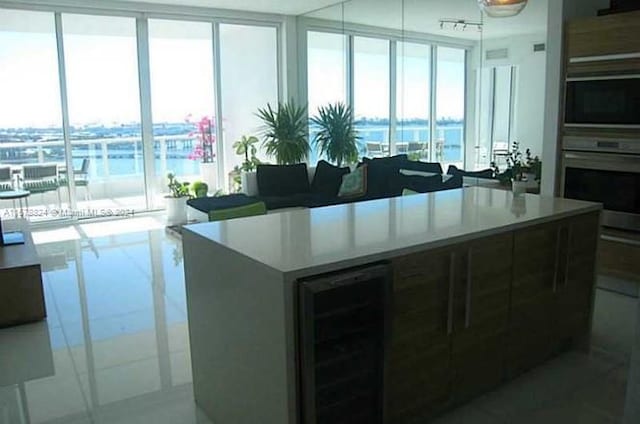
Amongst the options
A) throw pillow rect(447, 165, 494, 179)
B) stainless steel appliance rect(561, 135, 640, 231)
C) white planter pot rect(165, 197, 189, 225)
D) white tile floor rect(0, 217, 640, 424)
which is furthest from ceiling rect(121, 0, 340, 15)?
stainless steel appliance rect(561, 135, 640, 231)

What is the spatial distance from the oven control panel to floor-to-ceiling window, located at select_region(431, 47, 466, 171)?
184 centimetres

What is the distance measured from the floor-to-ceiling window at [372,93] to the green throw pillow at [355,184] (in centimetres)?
114

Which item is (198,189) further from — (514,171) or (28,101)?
(514,171)

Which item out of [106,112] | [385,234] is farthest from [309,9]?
[385,234]

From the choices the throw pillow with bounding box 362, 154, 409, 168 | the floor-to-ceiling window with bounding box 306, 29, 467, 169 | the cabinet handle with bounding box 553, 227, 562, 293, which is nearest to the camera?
the cabinet handle with bounding box 553, 227, 562, 293

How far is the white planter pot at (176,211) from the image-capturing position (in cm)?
766

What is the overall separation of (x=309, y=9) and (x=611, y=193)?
18.8 ft

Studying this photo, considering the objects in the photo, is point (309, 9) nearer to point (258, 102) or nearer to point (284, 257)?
point (258, 102)

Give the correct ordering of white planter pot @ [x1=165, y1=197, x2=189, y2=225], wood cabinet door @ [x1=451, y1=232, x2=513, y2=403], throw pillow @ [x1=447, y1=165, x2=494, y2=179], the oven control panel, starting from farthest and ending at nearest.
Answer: white planter pot @ [x1=165, y1=197, x2=189, y2=225] → throw pillow @ [x1=447, y1=165, x2=494, y2=179] → the oven control panel → wood cabinet door @ [x1=451, y1=232, x2=513, y2=403]

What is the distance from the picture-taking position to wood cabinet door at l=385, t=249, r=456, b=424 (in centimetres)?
230

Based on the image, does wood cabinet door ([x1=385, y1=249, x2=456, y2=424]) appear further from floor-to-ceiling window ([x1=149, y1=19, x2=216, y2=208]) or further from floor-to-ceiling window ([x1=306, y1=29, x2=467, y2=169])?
floor-to-ceiling window ([x1=149, y1=19, x2=216, y2=208])

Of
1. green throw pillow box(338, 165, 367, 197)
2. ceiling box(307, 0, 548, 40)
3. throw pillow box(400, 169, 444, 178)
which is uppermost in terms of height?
ceiling box(307, 0, 548, 40)

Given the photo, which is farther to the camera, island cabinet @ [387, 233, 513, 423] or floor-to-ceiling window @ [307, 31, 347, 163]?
floor-to-ceiling window @ [307, 31, 347, 163]

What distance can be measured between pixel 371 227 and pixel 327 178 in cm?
487
